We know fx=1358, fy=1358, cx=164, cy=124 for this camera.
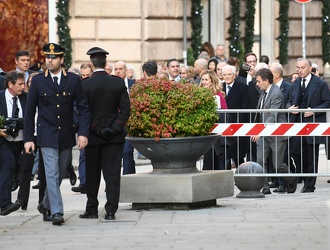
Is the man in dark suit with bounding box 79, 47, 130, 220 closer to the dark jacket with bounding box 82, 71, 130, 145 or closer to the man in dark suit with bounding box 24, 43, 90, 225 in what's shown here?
the dark jacket with bounding box 82, 71, 130, 145

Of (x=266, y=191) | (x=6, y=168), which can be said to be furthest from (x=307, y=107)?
(x=6, y=168)

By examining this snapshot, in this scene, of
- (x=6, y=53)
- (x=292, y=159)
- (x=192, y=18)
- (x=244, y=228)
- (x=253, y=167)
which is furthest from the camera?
(x=192, y=18)

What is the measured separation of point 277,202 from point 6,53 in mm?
12454

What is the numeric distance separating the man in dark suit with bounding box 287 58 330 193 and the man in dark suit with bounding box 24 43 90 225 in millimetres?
4621

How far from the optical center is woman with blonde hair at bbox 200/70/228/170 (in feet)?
61.3

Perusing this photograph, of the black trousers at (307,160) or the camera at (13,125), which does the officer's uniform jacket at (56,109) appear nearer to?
the camera at (13,125)

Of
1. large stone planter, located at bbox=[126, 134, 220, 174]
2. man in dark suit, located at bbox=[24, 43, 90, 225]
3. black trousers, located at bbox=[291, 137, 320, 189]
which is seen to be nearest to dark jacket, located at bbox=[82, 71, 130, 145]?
man in dark suit, located at bbox=[24, 43, 90, 225]

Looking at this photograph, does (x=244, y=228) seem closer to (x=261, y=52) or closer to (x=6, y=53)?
(x=6, y=53)

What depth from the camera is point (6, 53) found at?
27.8m

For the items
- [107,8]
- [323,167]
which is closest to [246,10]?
[107,8]

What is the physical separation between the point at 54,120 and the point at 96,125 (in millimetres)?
520

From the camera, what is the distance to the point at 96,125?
14773 millimetres

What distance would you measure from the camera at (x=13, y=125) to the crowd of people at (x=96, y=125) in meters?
0.01

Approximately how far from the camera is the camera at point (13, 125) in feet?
53.5
